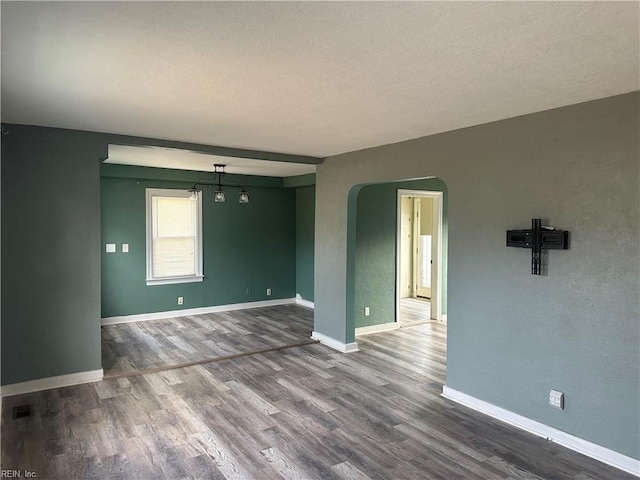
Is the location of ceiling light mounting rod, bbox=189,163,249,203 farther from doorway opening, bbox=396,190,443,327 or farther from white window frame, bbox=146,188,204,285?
doorway opening, bbox=396,190,443,327

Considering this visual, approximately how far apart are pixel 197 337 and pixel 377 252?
2856 millimetres

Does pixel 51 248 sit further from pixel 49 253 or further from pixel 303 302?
pixel 303 302

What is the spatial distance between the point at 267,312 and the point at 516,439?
5.06m

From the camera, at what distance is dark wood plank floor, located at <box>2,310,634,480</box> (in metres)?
2.79

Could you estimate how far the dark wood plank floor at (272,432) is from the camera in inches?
110

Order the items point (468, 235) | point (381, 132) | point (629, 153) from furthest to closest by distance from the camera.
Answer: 1. point (381, 132)
2. point (468, 235)
3. point (629, 153)

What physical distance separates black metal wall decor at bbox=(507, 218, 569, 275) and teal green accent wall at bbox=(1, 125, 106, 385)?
3.92 meters

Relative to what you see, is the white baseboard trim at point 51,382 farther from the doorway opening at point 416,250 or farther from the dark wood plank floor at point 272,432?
the doorway opening at point 416,250

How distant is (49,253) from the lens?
13.3 ft

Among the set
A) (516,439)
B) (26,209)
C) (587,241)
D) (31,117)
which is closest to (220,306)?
(26,209)

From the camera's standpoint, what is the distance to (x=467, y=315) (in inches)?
151

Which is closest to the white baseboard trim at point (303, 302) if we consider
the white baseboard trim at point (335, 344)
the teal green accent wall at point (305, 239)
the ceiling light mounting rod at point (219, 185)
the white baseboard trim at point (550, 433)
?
the teal green accent wall at point (305, 239)

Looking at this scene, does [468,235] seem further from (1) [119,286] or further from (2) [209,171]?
(1) [119,286]

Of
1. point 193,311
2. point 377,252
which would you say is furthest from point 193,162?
point 377,252
